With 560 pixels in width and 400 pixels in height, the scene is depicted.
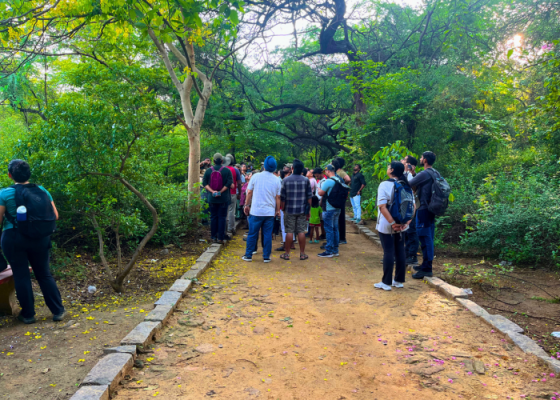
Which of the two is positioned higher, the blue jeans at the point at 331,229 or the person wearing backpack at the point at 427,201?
the person wearing backpack at the point at 427,201

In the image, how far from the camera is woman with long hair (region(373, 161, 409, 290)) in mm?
Result: 5430

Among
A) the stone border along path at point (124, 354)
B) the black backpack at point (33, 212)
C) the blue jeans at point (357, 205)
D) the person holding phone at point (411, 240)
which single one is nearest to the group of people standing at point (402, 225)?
the person holding phone at point (411, 240)

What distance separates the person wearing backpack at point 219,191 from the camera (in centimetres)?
829

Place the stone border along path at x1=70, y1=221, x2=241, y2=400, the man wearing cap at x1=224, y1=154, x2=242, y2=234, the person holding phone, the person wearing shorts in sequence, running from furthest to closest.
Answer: the man wearing cap at x1=224, y1=154, x2=242, y2=234 < the person wearing shorts < the person holding phone < the stone border along path at x1=70, y1=221, x2=241, y2=400

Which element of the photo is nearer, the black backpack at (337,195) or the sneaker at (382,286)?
the sneaker at (382,286)

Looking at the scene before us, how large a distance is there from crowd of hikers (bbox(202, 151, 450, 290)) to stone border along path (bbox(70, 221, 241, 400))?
241 centimetres

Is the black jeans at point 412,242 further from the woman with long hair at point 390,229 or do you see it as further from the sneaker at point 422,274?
the woman with long hair at point 390,229

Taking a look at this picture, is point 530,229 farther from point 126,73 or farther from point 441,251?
point 126,73

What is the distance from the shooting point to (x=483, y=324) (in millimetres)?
4453

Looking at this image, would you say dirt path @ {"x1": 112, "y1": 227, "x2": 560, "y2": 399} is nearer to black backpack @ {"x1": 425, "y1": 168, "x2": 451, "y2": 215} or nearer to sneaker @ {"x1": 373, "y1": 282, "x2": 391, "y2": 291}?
sneaker @ {"x1": 373, "y1": 282, "x2": 391, "y2": 291}

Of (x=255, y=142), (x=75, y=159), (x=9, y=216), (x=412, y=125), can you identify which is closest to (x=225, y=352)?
(x=9, y=216)

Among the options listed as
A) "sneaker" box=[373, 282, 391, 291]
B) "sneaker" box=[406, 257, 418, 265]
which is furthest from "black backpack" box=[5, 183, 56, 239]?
"sneaker" box=[406, 257, 418, 265]

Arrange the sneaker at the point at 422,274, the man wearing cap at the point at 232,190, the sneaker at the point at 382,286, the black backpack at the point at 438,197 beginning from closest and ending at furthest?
the sneaker at the point at 382,286 → the black backpack at the point at 438,197 → the sneaker at the point at 422,274 → the man wearing cap at the point at 232,190

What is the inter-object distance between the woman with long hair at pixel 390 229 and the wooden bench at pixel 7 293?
194 inches
